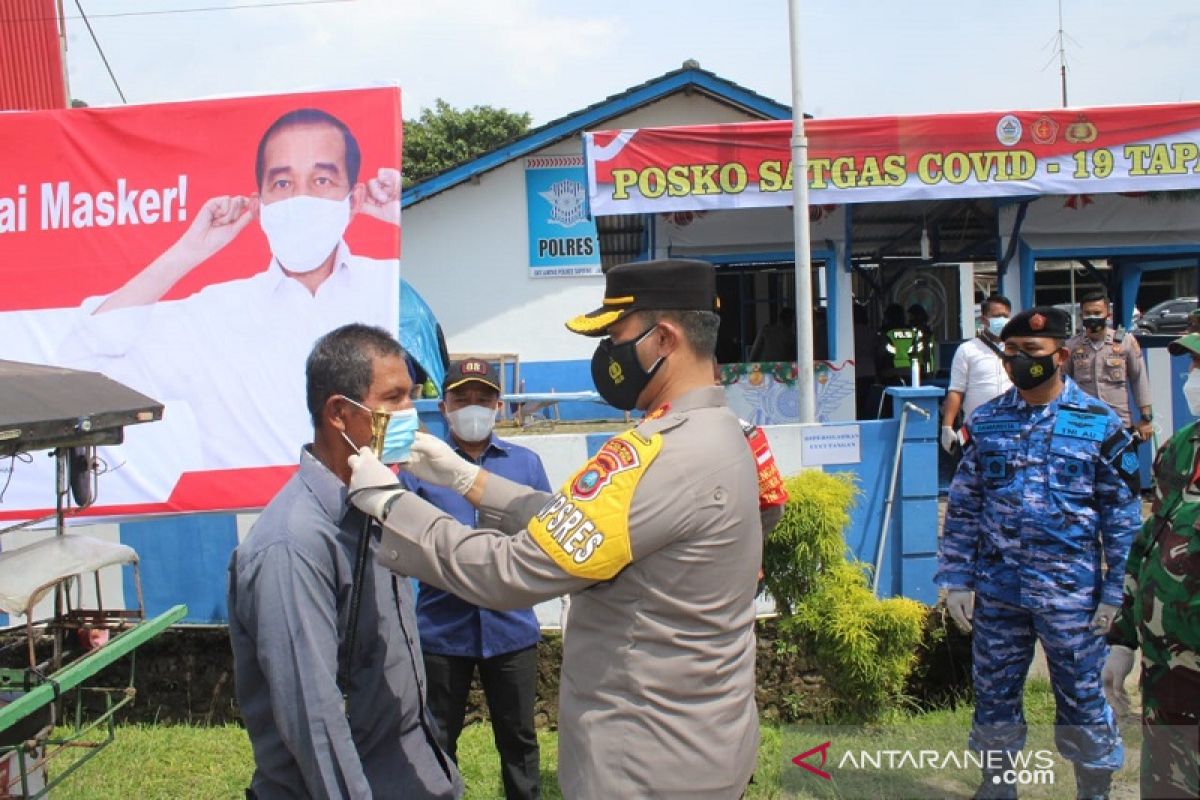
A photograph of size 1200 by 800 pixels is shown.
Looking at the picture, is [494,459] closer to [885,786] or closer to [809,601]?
[809,601]

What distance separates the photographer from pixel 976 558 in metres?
4.02

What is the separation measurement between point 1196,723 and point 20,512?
548 cm

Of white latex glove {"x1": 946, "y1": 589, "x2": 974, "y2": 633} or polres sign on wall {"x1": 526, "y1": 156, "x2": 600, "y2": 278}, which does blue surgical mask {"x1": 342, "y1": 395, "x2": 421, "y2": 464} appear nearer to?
white latex glove {"x1": 946, "y1": 589, "x2": 974, "y2": 633}

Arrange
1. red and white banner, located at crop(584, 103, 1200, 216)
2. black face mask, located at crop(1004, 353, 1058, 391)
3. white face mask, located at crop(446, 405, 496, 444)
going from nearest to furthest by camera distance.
Answer: black face mask, located at crop(1004, 353, 1058, 391)
white face mask, located at crop(446, 405, 496, 444)
red and white banner, located at crop(584, 103, 1200, 216)

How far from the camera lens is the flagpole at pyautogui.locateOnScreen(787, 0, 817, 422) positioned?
24.3 feet

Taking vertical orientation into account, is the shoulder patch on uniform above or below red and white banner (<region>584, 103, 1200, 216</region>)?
below

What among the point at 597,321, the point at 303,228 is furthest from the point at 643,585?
the point at 303,228

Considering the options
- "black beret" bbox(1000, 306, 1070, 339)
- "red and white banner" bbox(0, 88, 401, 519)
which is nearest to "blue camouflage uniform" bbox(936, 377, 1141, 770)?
"black beret" bbox(1000, 306, 1070, 339)

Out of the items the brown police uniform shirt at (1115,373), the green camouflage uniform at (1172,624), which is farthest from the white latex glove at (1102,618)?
the brown police uniform shirt at (1115,373)

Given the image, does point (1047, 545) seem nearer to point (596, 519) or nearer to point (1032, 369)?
point (1032, 369)

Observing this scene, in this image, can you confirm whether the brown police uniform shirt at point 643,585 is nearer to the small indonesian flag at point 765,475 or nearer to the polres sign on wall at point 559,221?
the small indonesian flag at point 765,475

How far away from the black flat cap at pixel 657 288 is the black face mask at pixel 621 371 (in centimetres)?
6

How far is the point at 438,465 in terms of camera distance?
2.42 metres

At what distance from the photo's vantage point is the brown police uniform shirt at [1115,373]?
293 inches
